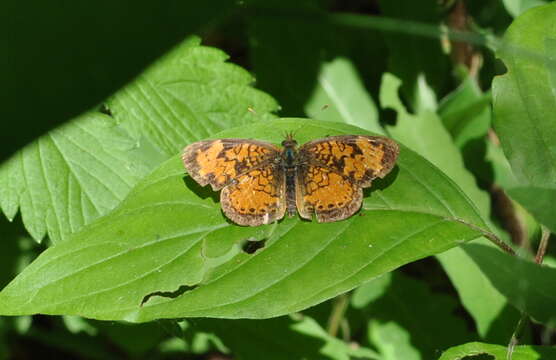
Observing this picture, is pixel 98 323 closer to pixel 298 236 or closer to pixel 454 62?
pixel 298 236

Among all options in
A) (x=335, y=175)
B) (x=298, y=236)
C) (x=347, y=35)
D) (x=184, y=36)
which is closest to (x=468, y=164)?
(x=347, y=35)

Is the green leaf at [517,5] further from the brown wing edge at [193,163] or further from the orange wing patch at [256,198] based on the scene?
the brown wing edge at [193,163]

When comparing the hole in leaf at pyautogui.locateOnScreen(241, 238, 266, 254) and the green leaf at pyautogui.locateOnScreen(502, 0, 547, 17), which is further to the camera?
the green leaf at pyautogui.locateOnScreen(502, 0, 547, 17)

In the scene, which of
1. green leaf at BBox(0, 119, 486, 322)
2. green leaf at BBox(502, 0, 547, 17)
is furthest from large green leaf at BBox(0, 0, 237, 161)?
green leaf at BBox(502, 0, 547, 17)

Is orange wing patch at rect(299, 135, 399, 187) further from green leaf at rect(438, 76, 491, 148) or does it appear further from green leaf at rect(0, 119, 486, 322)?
green leaf at rect(438, 76, 491, 148)

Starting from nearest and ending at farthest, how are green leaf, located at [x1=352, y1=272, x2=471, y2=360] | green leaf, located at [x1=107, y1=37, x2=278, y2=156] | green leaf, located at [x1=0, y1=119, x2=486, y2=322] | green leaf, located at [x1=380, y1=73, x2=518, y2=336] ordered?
green leaf, located at [x1=0, y1=119, x2=486, y2=322] < green leaf, located at [x1=107, y1=37, x2=278, y2=156] < green leaf, located at [x1=380, y1=73, x2=518, y2=336] < green leaf, located at [x1=352, y1=272, x2=471, y2=360]

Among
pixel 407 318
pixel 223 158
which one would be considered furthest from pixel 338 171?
pixel 407 318
